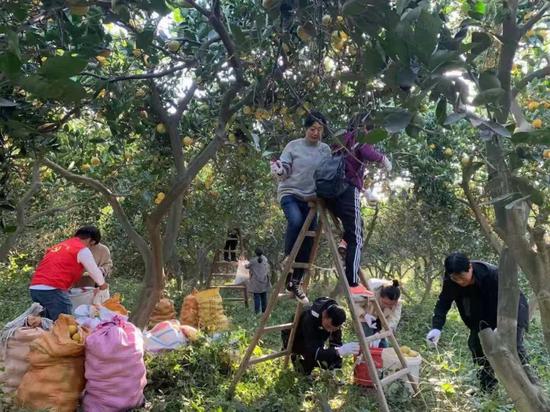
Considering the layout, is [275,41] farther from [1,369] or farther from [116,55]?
[1,369]

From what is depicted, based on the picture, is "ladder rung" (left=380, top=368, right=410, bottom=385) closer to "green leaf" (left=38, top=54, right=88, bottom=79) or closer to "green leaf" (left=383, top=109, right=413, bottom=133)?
"green leaf" (left=383, top=109, right=413, bottom=133)

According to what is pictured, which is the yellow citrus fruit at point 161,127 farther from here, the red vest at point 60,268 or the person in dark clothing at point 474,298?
the person in dark clothing at point 474,298

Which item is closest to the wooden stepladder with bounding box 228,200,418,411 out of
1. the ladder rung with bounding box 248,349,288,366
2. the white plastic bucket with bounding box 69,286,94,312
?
the ladder rung with bounding box 248,349,288,366

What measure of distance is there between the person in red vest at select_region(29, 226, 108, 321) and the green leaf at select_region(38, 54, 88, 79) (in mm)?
3219

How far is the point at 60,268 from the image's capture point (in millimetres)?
4230

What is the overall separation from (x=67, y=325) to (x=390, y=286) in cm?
256

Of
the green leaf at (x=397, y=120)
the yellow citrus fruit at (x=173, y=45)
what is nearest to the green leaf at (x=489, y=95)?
the green leaf at (x=397, y=120)

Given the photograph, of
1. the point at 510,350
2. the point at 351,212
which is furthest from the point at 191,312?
the point at 510,350

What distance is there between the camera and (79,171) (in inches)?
226

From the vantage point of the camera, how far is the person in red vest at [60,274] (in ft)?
13.8

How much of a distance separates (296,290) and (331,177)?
2.91 ft

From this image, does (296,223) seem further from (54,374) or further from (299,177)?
(54,374)

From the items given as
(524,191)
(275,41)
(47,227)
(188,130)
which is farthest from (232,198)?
(524,191)

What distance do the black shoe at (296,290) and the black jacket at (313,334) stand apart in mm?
286
